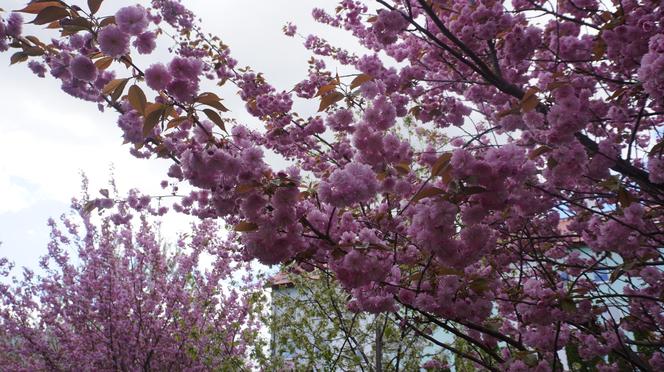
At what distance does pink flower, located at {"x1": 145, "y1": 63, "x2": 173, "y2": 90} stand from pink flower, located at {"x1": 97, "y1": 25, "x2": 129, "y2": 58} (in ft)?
0.47

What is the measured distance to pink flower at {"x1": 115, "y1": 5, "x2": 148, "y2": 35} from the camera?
1600 mm

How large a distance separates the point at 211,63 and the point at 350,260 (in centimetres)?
341

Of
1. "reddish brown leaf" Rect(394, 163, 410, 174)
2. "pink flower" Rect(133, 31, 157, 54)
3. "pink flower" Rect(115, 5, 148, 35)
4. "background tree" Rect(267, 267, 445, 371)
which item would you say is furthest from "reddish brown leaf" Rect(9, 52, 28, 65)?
"background tree" Rect(267, 267, 445, 371)

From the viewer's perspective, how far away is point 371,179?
1633 millimetres

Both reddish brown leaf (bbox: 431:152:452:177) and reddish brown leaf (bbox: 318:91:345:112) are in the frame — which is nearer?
reddish brown leaf (bbox: 431:152:452:177)

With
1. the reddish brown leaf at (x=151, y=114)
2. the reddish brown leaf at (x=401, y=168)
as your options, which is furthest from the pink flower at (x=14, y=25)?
the reddish brown leaf at (x=401, y=168)

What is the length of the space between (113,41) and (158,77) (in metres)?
0.22

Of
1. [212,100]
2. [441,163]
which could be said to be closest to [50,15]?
[212,100]

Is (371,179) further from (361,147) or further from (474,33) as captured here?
(474,33)

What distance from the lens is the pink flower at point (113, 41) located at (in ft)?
5.08

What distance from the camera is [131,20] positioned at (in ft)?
5.30

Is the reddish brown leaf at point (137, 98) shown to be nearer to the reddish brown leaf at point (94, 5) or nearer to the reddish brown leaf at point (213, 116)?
the reddish brown leaf at point (213, 116)

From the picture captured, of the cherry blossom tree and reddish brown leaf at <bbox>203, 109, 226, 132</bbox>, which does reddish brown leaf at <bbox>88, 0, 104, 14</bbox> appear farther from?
reddish brown leaf at <bbox>203, 109, 226, 132</bbox>

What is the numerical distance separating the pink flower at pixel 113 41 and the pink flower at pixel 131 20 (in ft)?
0.08
